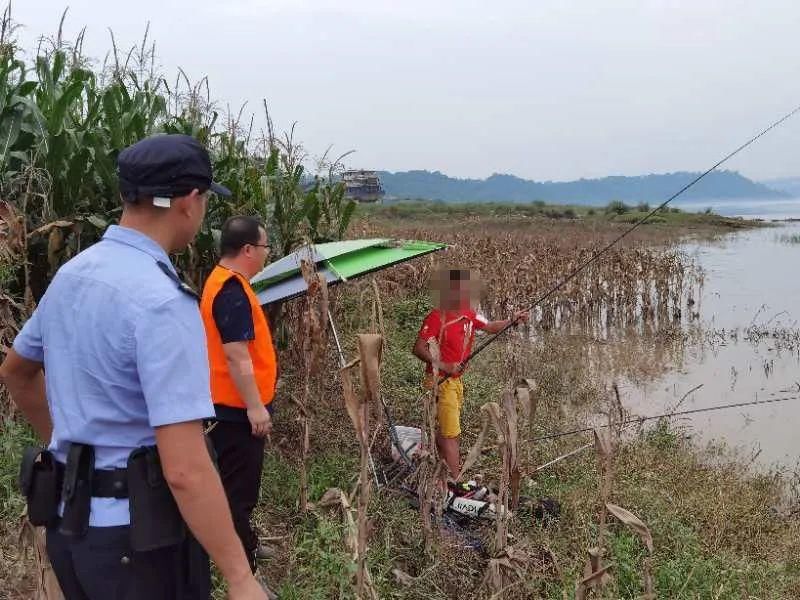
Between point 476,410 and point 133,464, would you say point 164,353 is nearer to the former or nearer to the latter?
point 133,464

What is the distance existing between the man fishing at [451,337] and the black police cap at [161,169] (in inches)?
95.5

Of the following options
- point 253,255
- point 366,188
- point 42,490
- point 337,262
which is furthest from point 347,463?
point 366,188

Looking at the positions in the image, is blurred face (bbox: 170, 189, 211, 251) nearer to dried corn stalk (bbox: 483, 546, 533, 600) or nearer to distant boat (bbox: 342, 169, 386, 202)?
dried corn stalk (bbox: 483, 546, 533, 600)

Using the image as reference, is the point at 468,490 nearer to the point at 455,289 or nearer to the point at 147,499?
the point at 455,289

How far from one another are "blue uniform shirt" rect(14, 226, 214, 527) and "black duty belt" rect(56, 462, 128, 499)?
0.01 m

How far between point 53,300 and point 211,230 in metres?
3.17

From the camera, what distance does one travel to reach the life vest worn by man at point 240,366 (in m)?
2.86

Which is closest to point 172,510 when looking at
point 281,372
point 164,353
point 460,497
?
point 164,353

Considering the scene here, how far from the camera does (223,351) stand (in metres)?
2.91

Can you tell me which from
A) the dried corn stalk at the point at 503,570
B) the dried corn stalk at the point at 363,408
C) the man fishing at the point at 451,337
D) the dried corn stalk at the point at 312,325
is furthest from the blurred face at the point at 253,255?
the dried corn stalk at the point at 503,570

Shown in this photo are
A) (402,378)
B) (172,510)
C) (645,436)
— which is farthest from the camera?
(402,378)

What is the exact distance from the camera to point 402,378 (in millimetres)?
6949

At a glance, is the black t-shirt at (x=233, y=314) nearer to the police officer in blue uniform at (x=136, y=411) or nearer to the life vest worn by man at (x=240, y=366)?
the life vest worn by man at (x=240, y=366)

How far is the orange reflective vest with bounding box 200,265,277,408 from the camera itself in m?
2.91
